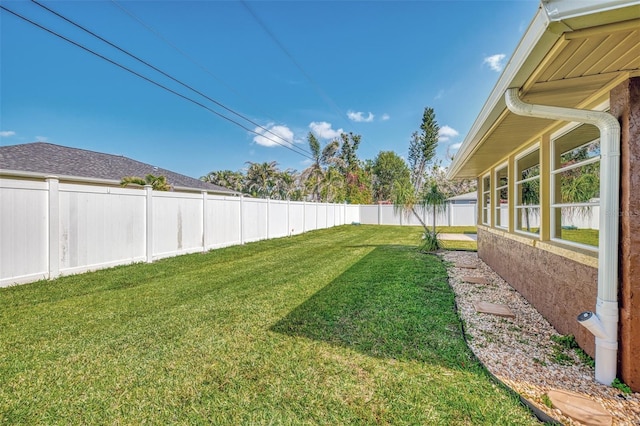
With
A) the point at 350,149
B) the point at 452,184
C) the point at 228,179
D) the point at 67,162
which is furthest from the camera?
the point at 350,149

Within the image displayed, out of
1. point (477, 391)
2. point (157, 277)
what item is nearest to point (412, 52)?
point (157, 277)

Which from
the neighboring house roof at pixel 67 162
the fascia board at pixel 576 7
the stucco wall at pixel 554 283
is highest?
the neighboring house roof at pixel 67 162

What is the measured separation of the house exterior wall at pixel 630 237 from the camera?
214 centimetres

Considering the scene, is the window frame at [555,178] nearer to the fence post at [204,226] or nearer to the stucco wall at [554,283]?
the stucco wall at [554,283]

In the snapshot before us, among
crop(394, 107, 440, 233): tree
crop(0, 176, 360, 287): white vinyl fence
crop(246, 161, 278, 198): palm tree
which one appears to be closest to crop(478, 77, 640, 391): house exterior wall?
crop(0, 176, 360, 287): white vinyl fence

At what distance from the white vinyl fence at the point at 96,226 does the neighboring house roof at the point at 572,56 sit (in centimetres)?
711

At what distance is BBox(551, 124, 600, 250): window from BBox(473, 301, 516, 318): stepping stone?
3.85ft

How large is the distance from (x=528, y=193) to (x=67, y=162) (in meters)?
14.8

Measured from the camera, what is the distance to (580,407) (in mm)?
1983

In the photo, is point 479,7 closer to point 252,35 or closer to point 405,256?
point 405,256

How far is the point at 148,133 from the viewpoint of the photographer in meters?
18.0

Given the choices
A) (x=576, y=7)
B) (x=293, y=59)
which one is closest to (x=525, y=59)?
(x=576, y=7)

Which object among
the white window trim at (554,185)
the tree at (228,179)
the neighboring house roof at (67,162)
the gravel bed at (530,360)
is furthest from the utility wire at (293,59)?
the tree at (228,179)

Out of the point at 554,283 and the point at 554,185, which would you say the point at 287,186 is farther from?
the point at 554,283
